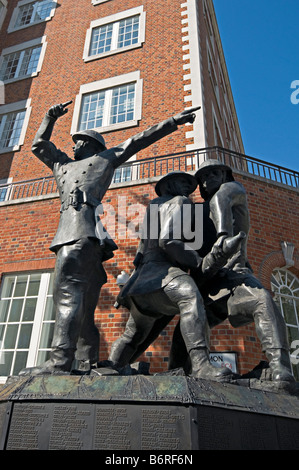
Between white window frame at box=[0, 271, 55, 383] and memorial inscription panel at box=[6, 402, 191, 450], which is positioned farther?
white window frame at box=[0, 271, 55, 383]

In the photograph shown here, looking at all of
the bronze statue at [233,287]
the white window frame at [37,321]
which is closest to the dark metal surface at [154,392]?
the bronze statue at [233,287]

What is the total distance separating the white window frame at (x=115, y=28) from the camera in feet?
47.9

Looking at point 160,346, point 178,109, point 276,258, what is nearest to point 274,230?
point 276,258

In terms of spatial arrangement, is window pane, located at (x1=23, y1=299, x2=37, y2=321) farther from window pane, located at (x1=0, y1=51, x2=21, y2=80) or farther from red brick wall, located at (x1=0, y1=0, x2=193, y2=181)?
window pane, located at (x1=0, y1=51, x2=21, y2=80)

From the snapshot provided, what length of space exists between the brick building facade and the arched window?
0.11ft

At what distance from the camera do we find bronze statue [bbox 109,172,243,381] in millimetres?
2771

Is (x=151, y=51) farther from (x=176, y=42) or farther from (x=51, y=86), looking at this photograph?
(x=51, y=86)

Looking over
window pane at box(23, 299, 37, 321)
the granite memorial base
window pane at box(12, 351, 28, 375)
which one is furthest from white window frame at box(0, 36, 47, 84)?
the granite memorial base

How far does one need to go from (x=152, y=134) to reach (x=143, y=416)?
2572 mm

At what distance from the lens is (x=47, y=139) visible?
384cm

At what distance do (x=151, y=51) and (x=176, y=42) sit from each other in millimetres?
990

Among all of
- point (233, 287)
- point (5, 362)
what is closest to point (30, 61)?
point (5, 362)

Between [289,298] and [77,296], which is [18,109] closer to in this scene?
[289,298]

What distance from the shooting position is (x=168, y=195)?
12.1 feet
